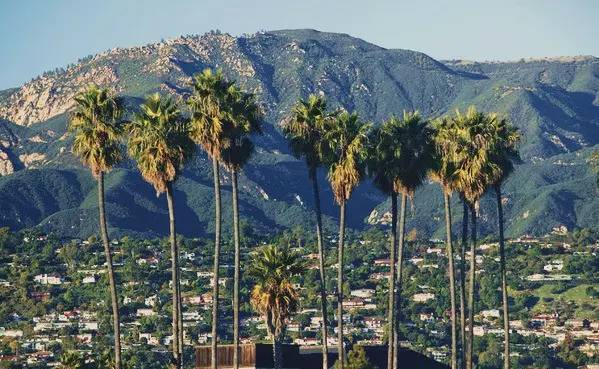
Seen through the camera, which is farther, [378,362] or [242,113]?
[378,362]

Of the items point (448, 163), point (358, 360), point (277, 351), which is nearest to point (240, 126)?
point (277, 351)

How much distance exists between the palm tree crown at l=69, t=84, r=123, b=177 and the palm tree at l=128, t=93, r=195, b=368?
2.89ft

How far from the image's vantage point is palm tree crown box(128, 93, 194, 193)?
8806cm

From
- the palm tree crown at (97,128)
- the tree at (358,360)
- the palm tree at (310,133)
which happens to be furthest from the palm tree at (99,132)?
the tree at (358,360)

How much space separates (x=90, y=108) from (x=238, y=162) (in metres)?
8.01

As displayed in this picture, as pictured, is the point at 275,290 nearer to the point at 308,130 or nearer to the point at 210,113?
the point at 308,130

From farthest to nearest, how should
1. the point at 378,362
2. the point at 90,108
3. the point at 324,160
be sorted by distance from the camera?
the point at 378,362 → the point at 324,160 → the point at 90,108

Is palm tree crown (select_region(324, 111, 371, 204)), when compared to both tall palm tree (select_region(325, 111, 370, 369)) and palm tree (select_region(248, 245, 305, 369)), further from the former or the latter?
palm tree (select_region(248, 245, 305, 369))

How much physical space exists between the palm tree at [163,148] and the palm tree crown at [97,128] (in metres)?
0.88

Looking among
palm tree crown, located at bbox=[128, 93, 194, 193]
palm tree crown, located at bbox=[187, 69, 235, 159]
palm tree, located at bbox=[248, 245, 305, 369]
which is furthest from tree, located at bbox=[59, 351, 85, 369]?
palm tree crown, located at bbox=[187, 69, 235, 159]

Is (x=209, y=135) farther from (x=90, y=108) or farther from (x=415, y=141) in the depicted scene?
(x=415, y=141)

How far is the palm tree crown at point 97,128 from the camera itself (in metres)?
88.7

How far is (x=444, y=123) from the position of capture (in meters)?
97.9

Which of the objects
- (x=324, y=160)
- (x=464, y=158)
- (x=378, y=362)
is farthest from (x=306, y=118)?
(x=378, y=362)
